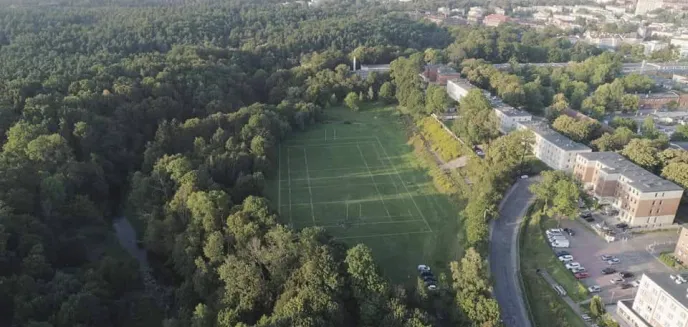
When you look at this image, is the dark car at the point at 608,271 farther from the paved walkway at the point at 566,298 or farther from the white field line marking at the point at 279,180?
the white field line marking at the point at 279,180

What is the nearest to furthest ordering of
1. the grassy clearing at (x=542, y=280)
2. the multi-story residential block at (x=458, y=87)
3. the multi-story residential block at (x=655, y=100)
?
the grassy clearing at (x=542, y=280) → the multi-story residential block at (x=458, y=87) → the multi-story residential block at (x=655, y=100)

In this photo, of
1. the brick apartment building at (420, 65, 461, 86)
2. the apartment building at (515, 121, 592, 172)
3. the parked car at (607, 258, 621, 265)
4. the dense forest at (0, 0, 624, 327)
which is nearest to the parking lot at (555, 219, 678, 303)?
the parked car at (607, 258, 621, 265)

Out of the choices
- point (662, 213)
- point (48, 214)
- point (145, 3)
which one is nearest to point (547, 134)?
point (662, 213)

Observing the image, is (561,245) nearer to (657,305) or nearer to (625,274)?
(625,274)

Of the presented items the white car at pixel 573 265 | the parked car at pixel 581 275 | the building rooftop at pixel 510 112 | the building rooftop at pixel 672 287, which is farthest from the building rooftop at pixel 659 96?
the building rooftop at pixel 672 287

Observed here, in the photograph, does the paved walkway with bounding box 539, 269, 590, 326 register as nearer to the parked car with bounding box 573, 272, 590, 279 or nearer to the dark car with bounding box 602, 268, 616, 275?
the parked car with bounding box 573, 272, 590, 279

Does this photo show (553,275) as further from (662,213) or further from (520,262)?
(662,213)

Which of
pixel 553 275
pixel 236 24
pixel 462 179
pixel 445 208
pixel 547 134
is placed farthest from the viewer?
pixel 236 24
